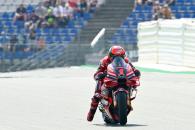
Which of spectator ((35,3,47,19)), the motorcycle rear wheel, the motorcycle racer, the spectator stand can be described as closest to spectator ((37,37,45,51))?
the spectator stand

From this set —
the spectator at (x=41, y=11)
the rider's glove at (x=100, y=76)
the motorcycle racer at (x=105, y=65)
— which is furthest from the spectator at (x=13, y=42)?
the rider's glove at (x=100, y=76)

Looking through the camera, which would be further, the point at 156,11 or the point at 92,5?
the point at 92,5

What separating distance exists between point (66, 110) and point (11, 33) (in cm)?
1950

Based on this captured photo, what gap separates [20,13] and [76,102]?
1906cm

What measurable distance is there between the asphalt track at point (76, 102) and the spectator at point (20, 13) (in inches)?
298

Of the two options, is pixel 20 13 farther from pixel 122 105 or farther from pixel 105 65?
pixel 122 105

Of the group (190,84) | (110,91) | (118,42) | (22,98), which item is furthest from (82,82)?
(110,91)

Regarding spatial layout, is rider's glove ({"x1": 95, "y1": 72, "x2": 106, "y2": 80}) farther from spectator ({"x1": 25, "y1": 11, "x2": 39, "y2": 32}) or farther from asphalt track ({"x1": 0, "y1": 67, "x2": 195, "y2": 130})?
spectator ({"x1": 25, "y1": 11, "x2": 39, "y2": 32})

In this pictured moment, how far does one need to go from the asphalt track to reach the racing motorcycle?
20cm

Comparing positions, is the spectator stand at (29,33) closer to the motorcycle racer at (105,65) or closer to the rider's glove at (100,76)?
the motorcycle racer at (105,65)

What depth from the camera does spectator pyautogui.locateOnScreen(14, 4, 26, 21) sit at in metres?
36.4

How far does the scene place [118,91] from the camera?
505 inches

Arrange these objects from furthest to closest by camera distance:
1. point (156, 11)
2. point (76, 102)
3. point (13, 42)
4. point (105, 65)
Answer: point (156, 11) < point (13, 42) < point (76, 102) < point (105, 65)

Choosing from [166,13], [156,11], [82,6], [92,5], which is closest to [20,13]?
[82,6]
